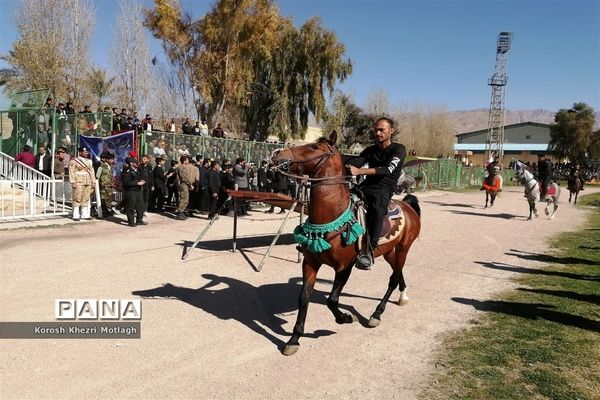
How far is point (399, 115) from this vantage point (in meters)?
61.6

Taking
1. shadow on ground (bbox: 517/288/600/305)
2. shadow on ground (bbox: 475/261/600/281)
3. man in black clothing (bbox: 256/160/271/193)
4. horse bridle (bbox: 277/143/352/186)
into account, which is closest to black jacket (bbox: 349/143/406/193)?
horse bridle (bbox: 277/143/352/186)

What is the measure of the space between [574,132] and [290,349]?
2932 inches

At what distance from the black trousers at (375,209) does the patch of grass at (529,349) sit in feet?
4.79

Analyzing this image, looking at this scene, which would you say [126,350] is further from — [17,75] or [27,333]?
[17,75]

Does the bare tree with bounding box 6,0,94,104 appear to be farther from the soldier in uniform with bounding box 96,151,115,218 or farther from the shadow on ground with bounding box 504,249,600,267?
the shadow on ground with bounding box 504,249,600,267

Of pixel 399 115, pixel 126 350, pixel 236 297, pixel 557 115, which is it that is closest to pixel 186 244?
pixel 236 297

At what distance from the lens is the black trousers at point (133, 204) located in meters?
12.5

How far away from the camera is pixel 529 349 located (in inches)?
199

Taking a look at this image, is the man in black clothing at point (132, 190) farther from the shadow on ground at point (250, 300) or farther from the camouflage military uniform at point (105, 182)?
the shadow on ground at point (250, 300)

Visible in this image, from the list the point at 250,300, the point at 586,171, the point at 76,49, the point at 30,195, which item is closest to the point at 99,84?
the point at 76,49

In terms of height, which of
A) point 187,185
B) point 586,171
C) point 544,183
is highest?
point 586,171

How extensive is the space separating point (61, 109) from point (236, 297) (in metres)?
14.3

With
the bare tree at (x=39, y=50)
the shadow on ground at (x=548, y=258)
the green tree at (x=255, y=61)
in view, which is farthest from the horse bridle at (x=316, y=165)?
the bare tree at (x=39, y=50)

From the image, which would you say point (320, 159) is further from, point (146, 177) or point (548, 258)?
point (146, 177)
